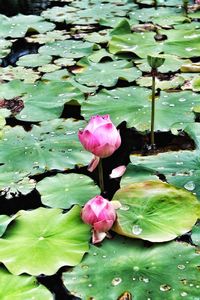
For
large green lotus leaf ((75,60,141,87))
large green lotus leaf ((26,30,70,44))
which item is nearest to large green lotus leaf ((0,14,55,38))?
large green lotus leaf ((26,30,70,44))

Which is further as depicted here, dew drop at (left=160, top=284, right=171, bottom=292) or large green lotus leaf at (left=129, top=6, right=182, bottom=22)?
large green lotus leaf at (left=129, top=6, right=182, bottom=22)

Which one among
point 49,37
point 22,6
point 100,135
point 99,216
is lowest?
point 22,6

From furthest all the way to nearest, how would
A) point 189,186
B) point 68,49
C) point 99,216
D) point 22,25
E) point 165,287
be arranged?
point 22,25 < point 68,49 < point 189,186 < point 99,216 < point 165,287

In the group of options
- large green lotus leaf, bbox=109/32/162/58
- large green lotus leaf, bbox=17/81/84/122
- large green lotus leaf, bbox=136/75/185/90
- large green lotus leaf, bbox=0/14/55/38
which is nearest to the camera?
large green lotus leaf, bbox=17/81/84/122

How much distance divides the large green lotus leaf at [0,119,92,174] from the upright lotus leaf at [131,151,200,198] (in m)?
0.23

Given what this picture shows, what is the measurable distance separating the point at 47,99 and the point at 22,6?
242 centimetres

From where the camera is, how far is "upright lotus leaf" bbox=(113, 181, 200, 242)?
125 centimetres

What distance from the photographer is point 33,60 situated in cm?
274

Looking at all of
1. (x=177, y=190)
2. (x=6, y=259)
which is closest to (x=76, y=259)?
(x=6, y=259)

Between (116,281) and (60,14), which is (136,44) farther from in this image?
(116,281)

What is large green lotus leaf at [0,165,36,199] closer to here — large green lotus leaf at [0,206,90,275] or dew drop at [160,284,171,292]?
large green lotus leaf at [0,206,90,275]

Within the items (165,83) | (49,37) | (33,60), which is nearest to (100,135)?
(165,83)

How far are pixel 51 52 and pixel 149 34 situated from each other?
0.61 m

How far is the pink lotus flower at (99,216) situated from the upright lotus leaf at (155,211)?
0.04m
